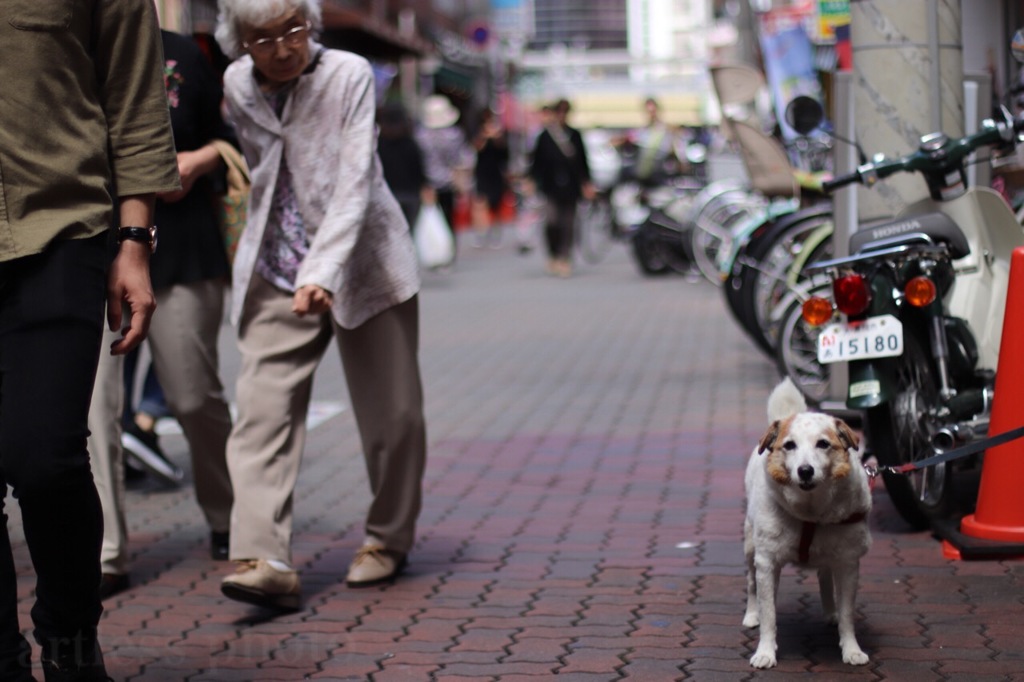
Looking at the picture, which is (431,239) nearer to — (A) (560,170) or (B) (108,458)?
(A) (560,170)

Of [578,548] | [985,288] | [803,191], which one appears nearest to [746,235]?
[803,191]

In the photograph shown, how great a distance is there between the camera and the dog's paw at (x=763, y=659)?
12.9 ft

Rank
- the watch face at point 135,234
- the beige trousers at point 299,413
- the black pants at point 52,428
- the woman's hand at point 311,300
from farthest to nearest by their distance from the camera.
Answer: the beige trousers at point 299,413 < the woman's hand at point 311,300 < the watch face at point 135,234 < the black pants at point 52,428

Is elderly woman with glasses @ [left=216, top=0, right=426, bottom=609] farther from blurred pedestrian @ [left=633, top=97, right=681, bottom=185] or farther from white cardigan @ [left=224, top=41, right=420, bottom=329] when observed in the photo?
blurred pedestrian @ [left=633, top=97, right=681, bottom=185]

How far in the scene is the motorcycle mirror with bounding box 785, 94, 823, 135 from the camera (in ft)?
20.2

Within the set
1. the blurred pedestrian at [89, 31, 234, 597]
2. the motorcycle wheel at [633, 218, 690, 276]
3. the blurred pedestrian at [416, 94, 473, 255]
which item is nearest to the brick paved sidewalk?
the blurred pedestrian at [89, 31, 234, 597]

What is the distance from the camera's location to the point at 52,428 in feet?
10.2

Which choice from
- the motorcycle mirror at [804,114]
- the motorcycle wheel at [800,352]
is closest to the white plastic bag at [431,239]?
the motorcycle wheel at [800,352]

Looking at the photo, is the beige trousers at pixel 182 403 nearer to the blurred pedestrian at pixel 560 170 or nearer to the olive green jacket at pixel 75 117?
the olive green jacket at pixel 75 117

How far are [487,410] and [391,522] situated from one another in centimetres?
399

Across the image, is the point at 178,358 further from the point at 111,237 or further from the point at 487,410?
the point at 487,410

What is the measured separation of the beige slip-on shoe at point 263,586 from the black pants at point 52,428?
1.16m

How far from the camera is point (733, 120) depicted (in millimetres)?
8391

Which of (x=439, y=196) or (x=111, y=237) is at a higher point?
(x=111, y=237)
